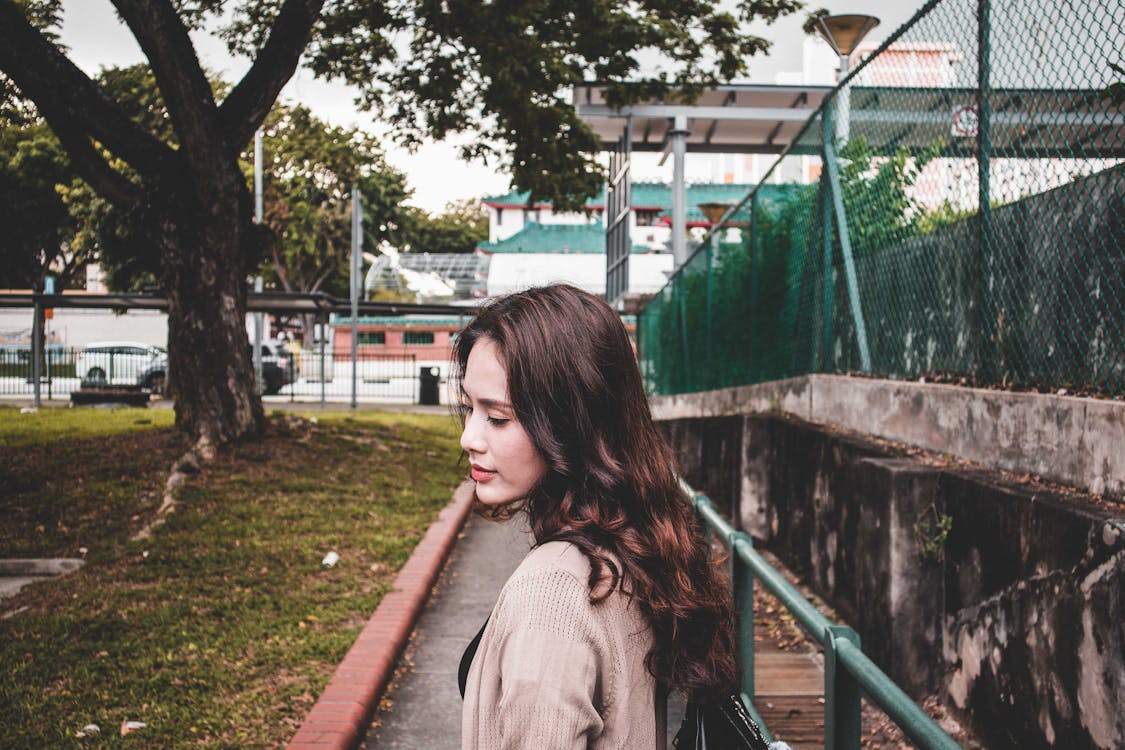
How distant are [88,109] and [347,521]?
453 centimetres

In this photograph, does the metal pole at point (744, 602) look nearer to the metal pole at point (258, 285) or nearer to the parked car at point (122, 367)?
the metal pole at point (258, 285)

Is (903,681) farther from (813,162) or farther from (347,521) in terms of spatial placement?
(347,521)

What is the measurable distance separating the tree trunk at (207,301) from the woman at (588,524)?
8834 millimetres

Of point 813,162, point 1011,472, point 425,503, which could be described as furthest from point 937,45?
point 425,503

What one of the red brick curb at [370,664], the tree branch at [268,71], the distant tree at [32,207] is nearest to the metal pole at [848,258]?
the red brick curb at [370,664]

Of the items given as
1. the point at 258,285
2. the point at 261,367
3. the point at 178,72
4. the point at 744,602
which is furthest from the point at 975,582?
the point at 258,285

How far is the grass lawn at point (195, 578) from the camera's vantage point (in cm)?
431

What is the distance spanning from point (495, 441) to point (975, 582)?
2846 mm

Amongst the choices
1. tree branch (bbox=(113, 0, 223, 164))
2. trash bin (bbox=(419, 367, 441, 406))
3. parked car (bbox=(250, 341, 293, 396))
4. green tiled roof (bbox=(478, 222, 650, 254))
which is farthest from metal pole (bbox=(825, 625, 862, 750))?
green tiled roof (bbox=(478, 222, 650, 254))

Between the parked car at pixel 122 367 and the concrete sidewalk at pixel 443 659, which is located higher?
the parked car at pixel 122 367

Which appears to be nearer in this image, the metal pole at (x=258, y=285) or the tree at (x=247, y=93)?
the tree at (x=247, y=93)

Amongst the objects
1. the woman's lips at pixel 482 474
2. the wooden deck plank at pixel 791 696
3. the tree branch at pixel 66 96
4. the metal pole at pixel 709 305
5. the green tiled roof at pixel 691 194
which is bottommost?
the wooden deck plank at pixel 791 696

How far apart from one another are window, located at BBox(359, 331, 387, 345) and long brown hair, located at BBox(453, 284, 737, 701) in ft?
163

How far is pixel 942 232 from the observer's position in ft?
15.9
